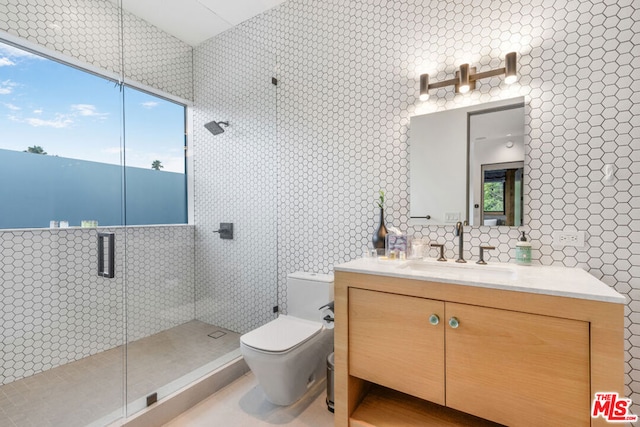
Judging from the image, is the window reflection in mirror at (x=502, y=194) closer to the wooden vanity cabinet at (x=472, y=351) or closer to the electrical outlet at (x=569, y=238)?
the electrical outlet at (x=569, y=238)

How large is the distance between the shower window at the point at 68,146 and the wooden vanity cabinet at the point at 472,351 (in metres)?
1.96

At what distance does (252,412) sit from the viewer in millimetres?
1782

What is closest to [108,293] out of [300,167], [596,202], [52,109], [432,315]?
[52,109]

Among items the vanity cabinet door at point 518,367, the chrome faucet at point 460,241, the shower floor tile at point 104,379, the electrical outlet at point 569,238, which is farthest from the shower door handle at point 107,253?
the electrical outlet at point 569,238

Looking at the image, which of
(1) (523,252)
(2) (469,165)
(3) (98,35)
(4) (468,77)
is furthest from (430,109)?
(3) (98,35)

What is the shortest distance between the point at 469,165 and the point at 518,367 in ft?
3.58

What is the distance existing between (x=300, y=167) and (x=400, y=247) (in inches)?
41.7

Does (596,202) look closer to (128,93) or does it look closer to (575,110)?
(575,110)

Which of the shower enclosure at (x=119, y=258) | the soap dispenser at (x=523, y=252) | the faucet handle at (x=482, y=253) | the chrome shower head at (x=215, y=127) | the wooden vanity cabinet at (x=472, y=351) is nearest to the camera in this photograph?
the wooden vanity cabinet at (x=472, y=351)

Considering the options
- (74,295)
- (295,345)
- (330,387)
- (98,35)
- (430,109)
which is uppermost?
(98,35)

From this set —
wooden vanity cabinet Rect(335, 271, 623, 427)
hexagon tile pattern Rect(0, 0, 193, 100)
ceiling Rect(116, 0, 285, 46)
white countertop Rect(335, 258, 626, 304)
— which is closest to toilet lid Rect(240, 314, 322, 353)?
wooden vanity cabinet Rect(335, 271, 623, 427)

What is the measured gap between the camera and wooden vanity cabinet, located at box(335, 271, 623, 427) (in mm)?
998

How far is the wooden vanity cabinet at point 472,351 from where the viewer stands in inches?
39.3

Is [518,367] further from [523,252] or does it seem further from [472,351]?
[523,252]
